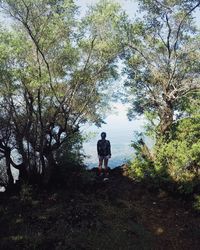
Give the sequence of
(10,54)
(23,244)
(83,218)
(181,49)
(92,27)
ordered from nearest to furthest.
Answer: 1. (23,244)
2. (83,218)
3. (10,54)
4. (92,27)
5. (181,49)

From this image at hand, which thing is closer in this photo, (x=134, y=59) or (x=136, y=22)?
(x=136, y=22)

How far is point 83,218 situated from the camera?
53.6 ft

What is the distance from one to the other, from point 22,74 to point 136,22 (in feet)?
32.2

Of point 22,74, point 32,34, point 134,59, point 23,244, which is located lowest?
point 23,244

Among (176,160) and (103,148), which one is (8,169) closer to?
(103,148)

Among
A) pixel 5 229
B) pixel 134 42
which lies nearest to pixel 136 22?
pixel 134 42

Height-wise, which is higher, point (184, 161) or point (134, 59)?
point (134, 59)

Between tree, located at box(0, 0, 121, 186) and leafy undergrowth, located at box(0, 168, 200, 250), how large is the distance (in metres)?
3.08

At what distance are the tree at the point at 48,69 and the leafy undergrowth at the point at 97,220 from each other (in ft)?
10.1

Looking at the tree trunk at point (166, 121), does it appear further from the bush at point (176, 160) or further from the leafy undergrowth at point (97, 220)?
the leafy undergrowth at point (97, 220)

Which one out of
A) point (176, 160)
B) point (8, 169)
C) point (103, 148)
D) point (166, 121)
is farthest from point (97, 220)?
point (166, 121)

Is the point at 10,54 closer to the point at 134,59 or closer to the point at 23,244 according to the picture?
the point at 23,244

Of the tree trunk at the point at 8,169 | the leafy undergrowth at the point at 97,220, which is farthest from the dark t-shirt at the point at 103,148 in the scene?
the tree trunk at the point at 8,169

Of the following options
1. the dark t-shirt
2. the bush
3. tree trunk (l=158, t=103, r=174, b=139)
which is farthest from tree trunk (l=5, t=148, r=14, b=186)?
tree trunk (l=158, t=103, r=174, b=139)
